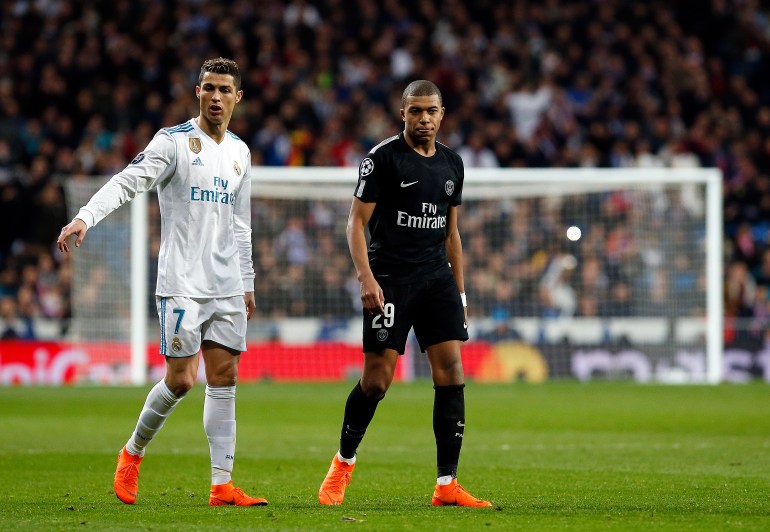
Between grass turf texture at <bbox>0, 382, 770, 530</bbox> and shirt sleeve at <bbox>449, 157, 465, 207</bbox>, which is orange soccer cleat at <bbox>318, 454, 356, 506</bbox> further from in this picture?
shirt sleeve at <bbox>449, 157, 465, 207</bbox>

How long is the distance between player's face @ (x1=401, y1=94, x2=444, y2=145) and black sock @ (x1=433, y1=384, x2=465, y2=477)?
145 cm

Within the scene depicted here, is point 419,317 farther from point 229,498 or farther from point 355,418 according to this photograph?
point 229,498

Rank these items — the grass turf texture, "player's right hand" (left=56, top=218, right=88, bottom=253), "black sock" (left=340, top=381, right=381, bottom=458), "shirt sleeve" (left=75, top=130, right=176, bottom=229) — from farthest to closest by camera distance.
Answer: "black sock" (left=340, top=381, right=381, bottom=458) < "shirt sleeve" (left=75, top=130, right=176, bottom=229) < the grass turf texture < "player's right hand" (left=56, top=218, right=88, bottom=253)

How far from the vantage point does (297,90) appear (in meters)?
23.9

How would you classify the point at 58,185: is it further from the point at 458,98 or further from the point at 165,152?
the point at 165,152

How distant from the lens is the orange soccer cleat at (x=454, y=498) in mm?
7238

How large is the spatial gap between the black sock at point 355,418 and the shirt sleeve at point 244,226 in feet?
2.99

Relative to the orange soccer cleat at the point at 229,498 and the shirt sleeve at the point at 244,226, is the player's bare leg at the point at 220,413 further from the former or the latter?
the shirt sleeve at the point at 244,226

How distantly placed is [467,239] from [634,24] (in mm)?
8245

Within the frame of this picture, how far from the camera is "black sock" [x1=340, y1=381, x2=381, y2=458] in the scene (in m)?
7.56

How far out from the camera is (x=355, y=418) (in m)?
7.59

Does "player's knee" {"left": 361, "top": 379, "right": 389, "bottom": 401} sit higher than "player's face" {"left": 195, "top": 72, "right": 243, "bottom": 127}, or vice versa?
"player's face" {"left": 195, "top": 72, "right": 243, "bottom": 127}

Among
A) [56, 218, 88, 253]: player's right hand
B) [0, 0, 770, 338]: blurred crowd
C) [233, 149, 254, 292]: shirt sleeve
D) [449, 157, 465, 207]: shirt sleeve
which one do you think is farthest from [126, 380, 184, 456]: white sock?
[0, 0, 770, 338]: blurred crowd

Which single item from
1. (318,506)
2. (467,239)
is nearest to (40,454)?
(318,506)
